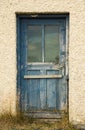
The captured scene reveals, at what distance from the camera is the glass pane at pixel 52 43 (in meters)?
8.55

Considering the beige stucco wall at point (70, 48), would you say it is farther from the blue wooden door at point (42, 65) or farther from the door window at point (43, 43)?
the door window at point (43, 43)

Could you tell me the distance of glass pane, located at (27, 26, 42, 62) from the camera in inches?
338

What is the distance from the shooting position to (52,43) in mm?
8578

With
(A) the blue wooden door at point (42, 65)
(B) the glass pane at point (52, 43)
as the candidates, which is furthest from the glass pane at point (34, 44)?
(B) the glass pane at point (52, 43)

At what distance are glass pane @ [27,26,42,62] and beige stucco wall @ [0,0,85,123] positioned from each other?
1.43 ft

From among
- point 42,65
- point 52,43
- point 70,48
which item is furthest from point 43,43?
point 70,48

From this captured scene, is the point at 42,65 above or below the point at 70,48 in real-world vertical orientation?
below

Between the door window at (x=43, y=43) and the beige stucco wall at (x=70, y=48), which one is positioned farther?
the door window at (x=43, y=43)

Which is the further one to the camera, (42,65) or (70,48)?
(42,65)

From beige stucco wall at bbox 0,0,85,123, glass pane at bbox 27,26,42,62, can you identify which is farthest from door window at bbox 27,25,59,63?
beige stucco wall at bbox 0,0,85,123

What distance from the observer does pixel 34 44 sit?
8594 mm

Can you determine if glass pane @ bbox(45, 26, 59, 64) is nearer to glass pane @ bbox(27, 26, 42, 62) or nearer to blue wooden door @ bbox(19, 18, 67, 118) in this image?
blue wooden door @ bbox(19, 18, 67, 118)

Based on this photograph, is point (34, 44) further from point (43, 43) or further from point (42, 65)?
point (42, 65)

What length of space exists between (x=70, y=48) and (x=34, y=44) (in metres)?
0.84
